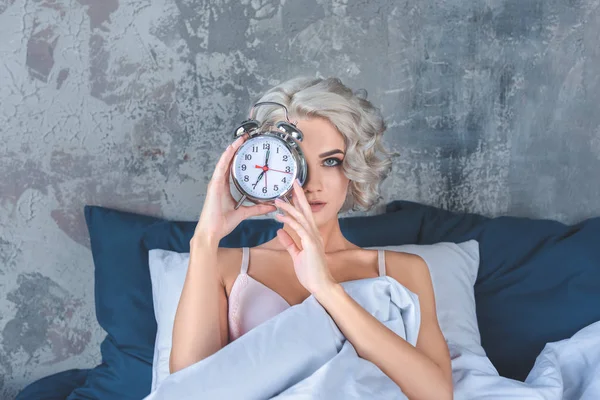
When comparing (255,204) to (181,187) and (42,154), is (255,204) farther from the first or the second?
(42,154)

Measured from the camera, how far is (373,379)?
4.62ft

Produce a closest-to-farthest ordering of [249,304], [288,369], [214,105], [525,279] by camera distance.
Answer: [288,369] < [249,304] < [525,279] < [214,105]

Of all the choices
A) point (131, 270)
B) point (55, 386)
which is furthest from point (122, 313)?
point (55, 386)

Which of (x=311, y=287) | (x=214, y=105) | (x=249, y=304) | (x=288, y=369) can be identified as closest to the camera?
(x=288, y=369)

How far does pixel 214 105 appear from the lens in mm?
2197

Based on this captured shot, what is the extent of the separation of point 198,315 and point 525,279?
1059mm

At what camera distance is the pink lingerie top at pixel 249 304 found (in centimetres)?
159

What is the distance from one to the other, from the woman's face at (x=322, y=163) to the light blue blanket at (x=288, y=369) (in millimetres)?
277

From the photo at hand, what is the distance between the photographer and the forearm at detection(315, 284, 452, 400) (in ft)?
4.81

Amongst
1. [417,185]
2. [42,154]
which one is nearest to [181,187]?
[42,154]

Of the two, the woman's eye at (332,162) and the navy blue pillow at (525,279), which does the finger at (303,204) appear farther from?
the navy blue pillow at (525,279)

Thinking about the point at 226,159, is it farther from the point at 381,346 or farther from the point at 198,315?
the point at 381,346

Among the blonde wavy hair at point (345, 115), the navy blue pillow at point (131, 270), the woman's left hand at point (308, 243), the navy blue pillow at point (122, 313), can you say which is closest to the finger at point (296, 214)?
the woman's left hand at point (308, 243)

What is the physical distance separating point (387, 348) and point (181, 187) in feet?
3.41
